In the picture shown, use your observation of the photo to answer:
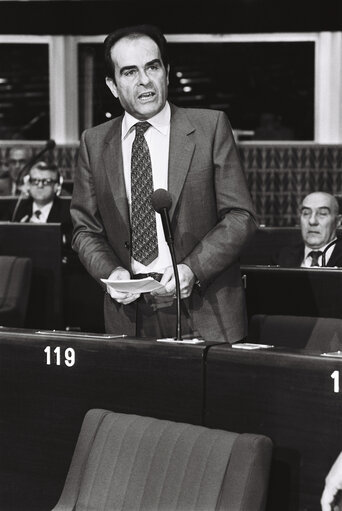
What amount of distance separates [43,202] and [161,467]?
6287mm

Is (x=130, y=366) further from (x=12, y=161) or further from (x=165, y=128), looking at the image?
(x=12, y=161)

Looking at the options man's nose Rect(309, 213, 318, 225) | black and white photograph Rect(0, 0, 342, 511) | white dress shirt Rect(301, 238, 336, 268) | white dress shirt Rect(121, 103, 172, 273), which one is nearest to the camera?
black and white photograph Rect(0, 0, 342, 511)

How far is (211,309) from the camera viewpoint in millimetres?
3316

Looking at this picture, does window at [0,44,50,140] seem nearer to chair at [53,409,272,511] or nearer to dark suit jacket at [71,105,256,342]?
dark suit jacket at [71,105,256,342]

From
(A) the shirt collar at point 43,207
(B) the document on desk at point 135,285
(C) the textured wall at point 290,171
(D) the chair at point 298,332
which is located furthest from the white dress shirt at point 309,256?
(C) the textured wall at point 290,171

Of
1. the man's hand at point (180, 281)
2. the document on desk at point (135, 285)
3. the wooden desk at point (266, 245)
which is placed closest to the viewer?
the document on desk at point (135, 285)

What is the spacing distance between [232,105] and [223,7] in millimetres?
1239

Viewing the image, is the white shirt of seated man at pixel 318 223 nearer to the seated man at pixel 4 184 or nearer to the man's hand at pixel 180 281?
the man's hand at pixel 180 281

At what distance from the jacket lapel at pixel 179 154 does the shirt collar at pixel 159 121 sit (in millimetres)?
31

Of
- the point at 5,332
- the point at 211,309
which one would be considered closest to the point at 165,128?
the point at 211,309

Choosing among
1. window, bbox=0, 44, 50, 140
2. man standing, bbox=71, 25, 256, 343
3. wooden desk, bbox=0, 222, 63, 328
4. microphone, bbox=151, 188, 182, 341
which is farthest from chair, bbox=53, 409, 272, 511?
window, bbox=0, 44, 50, 140

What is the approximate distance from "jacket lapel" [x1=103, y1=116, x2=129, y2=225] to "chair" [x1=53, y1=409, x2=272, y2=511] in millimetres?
826

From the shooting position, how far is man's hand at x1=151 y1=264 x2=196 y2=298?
3078 millimetres

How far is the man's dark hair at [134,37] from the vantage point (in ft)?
10.9
